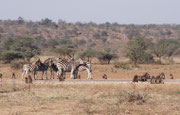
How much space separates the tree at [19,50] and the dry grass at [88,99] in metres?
27.9

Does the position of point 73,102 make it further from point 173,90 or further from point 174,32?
point 174,32

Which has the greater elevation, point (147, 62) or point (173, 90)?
point (147, 62)

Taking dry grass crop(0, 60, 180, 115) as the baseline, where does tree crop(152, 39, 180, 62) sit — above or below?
above

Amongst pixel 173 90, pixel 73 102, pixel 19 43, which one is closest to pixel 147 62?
pixel 19 43

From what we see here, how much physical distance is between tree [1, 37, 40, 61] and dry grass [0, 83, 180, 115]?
2791 cm

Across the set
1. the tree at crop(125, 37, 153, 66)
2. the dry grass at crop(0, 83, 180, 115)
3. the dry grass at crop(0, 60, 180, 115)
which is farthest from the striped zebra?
the tree at crop(125, 37, 153, 66)

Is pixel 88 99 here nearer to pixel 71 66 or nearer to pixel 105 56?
pixel 71 66

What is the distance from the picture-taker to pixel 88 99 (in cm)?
2009

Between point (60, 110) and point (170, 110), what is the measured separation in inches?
190

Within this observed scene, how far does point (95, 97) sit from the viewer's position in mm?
21344

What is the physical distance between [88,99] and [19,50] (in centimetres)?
3970

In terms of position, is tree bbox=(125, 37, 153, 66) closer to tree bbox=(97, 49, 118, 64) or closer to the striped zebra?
tree bbox=(97, 49, 118, 64)

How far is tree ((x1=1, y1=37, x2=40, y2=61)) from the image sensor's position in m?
53.8

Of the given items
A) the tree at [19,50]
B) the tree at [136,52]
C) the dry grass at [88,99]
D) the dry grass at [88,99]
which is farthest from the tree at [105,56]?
the dry grass at [88,99]
